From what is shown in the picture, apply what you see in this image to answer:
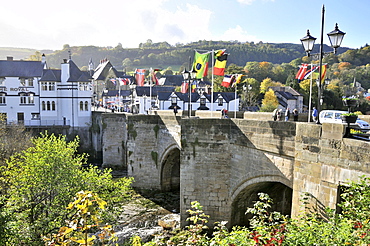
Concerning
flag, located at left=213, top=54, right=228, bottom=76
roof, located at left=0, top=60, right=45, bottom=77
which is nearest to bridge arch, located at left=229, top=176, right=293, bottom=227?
flag, located at left=213, top=54, right=228, bottom=76

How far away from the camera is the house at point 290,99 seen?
58438 millimetres

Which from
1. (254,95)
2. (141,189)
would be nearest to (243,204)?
(141,189)

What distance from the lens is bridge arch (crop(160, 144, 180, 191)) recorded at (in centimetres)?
2564

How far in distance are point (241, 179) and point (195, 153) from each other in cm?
292

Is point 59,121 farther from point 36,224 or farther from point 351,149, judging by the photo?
point 351,149

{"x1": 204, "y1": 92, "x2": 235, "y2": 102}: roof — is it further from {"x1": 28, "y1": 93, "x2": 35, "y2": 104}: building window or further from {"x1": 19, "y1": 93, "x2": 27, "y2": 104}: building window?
{"x1": 19, "y1": 93, "x2": 27, "y2": 104}: building window

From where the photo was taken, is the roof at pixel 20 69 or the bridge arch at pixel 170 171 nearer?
the bridge arch at pixel 170 171

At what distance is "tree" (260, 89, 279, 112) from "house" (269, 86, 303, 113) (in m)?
2.73

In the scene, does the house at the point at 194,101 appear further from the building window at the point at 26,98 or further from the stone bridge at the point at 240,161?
the stone bridge at the point at 240,161

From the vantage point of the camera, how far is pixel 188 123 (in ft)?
55.9

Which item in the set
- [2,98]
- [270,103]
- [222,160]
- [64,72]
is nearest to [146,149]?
[222,160]

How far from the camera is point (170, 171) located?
26.6m

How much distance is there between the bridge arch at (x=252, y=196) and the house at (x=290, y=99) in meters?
42.6

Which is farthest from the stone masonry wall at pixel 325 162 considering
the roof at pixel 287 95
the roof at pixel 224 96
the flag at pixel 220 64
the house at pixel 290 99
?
the roof at pixel 287 95
